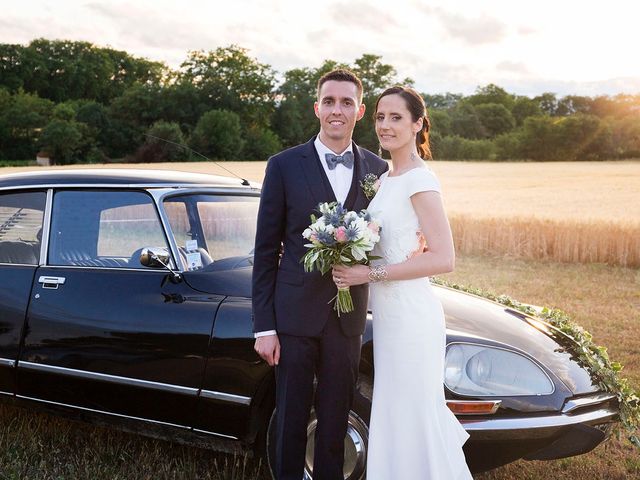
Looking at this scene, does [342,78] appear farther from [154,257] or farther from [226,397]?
[226,397]

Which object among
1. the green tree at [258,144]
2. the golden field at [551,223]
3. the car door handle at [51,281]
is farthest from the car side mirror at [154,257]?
the green tree at [258,144]

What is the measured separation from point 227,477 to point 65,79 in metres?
70.8

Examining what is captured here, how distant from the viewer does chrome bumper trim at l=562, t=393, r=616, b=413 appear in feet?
11.1

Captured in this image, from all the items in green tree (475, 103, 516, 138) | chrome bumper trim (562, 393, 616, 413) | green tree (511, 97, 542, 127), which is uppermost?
green tree (511, 97, 542, 127)

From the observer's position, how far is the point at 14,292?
412 centimetres

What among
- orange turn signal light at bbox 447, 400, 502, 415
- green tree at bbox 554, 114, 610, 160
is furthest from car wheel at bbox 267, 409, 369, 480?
green tree at bbox 554, 114, 610, 160

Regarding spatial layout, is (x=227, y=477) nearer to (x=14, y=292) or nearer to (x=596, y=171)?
(x=14, y=292)

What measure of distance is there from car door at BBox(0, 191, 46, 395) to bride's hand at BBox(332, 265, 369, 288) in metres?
A: 2.16

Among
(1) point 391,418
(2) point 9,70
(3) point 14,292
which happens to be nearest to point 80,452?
(3) point 14,292

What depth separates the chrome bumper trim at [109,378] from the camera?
142 inches

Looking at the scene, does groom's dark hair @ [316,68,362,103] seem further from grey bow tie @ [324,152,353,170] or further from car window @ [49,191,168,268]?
car window @ [49,191,168,268]

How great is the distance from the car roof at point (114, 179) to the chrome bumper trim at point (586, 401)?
2.28m

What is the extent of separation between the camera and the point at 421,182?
9.72 ft

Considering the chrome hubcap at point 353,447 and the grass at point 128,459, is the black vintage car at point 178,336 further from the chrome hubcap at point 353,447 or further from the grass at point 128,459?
the grass at point 128,459
